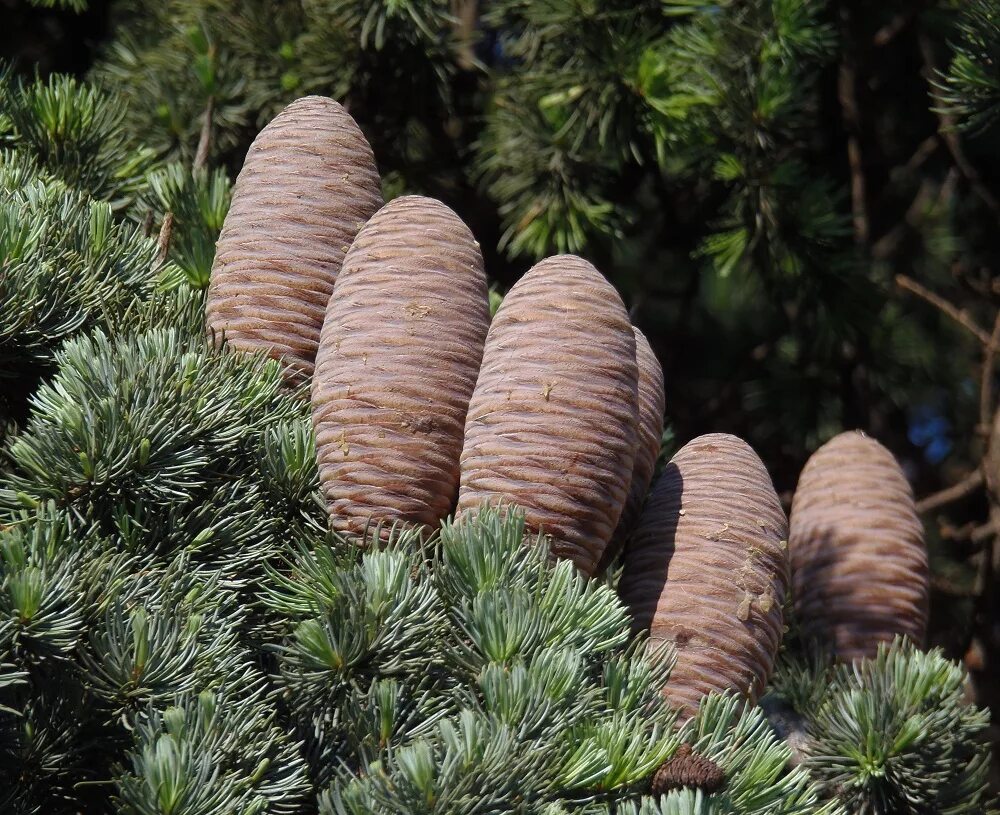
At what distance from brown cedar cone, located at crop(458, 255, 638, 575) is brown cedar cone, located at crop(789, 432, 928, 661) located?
29 centimetres

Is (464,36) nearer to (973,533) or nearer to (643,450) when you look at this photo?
(643,450)

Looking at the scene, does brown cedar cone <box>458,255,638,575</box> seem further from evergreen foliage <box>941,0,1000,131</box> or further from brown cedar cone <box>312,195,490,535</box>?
evergreen foliage <box>941,0,1000,131</box>

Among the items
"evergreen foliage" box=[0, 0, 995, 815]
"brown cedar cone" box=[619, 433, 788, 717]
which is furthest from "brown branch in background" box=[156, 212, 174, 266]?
"brown cedar cone" box=[619, 433, 788, 717]

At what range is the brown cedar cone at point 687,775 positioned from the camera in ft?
1.91

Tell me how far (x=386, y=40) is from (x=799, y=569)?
Result: 0.73 metres

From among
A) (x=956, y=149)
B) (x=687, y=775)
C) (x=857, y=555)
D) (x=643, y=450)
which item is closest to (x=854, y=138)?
(x=956, y=149)

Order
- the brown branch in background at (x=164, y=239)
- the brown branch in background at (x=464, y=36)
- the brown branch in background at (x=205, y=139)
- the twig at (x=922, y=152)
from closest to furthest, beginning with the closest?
the brown branch in background at (x=164, y=239), the brown branch in background at (x=205, y=139), the brown branch in background at (x=464, y=36), the twig at (x=922, y=152)

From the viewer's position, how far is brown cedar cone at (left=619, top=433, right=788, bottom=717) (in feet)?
2.30

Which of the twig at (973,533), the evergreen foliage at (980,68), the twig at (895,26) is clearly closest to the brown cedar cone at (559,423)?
the evergreen foliage at (980,68)

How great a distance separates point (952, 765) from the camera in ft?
2.54

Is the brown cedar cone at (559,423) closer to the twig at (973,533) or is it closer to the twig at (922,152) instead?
the twig at (973,533)

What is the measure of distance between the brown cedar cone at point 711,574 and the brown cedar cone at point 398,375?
144 mm

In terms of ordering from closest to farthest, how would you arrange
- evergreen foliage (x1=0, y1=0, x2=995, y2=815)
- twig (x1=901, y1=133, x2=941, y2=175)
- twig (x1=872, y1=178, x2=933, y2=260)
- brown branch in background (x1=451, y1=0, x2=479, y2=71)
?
evergreen foliage (x1=0, y1=0, x2=995, y2=815), brown branch in background (x1=451, y1=0, x2=479, y2=71), twig (x1=901, y1=133, x2=941, y2=175), twig (x1=872, y1=178, x2=933, y2=260)

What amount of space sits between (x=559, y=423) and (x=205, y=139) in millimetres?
545
